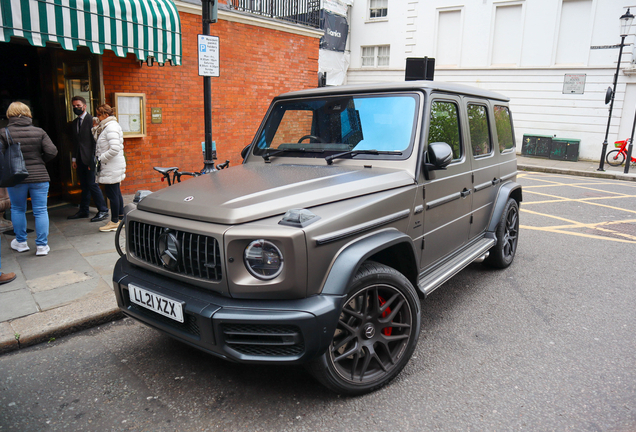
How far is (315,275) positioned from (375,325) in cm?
67

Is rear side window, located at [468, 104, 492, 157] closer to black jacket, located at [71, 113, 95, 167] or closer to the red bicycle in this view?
black jacket, located at [71, 113, 95, 167]

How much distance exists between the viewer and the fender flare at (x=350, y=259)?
8.20ft

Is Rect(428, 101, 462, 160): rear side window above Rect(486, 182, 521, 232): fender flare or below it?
above

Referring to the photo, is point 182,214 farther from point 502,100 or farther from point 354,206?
point 502,100

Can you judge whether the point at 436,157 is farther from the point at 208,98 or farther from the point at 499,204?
the point at 208,98

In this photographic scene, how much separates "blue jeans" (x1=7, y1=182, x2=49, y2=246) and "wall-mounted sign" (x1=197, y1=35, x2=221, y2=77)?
94.0 inches

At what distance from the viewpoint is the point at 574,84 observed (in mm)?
18797

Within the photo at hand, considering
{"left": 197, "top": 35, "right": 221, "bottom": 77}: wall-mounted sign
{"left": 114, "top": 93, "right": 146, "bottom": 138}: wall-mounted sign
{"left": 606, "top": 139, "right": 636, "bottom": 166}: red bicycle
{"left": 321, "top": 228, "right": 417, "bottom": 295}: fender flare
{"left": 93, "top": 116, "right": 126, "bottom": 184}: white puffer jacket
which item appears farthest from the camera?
{"left": 606, "top": 139, "right": 636, "bottom": 166}: red bicycle

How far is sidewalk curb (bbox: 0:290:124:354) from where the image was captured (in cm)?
355

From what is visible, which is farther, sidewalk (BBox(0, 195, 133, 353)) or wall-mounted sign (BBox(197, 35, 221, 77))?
wall-mounted sign (BBox(197, 35, 221, 77))

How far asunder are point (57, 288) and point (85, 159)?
2.92m

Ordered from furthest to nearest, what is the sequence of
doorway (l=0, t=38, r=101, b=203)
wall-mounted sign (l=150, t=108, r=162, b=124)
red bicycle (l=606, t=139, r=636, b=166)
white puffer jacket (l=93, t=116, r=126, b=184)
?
red bicycle (l=606, t=139, r=636, b=166) → wall-mounted sign (l=150, t=108, r=162, b=124) → doorway (l=0, t=38, r=101, b=203) → white puffer jacket (l=93, t=116, r=126, b=184)

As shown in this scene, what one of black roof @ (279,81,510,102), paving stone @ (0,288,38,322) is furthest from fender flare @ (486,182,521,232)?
paving stone @ (0,288,38,322)

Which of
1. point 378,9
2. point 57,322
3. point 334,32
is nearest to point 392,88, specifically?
point 57,322
